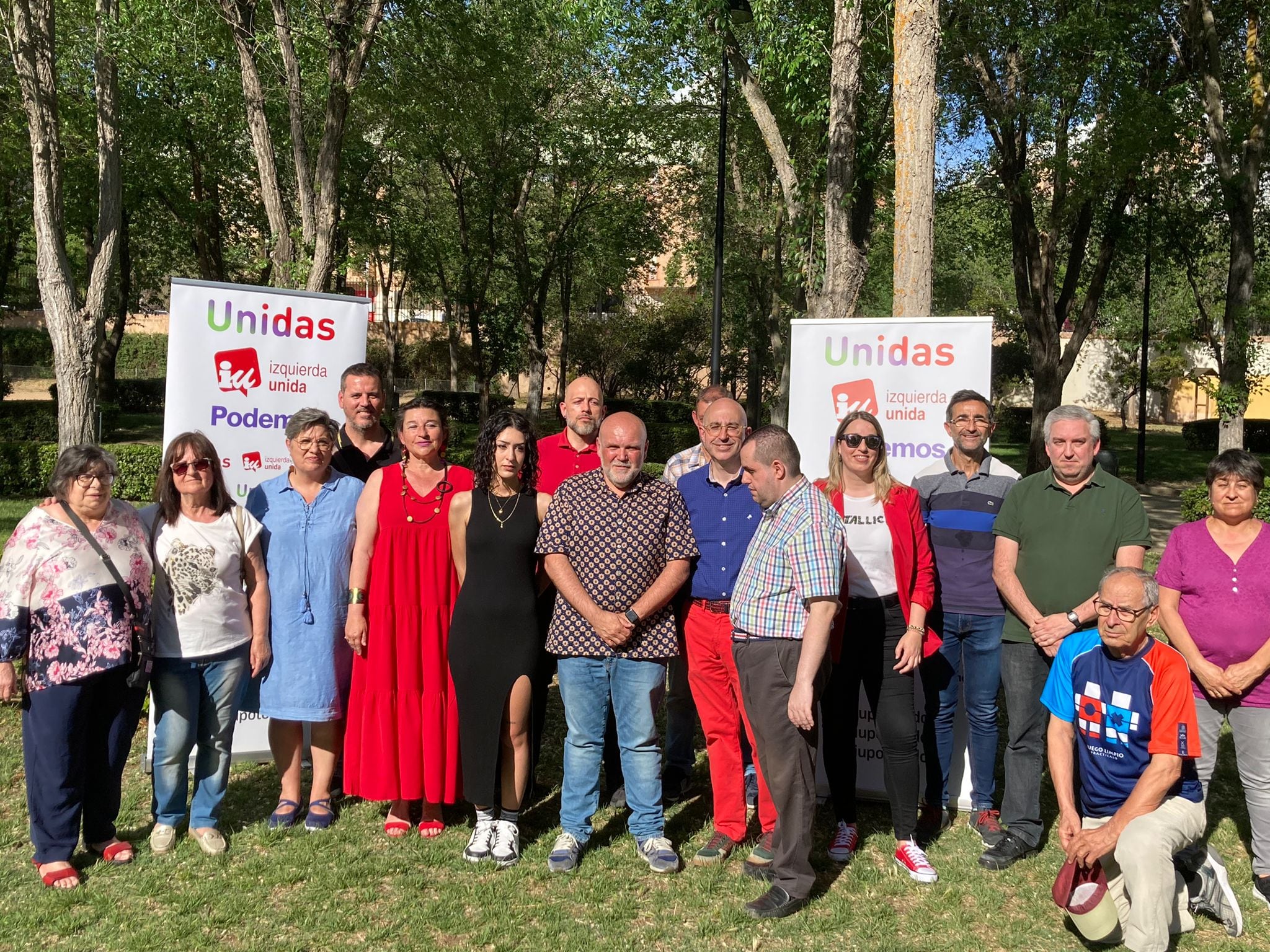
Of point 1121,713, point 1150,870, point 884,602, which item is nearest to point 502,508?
point 884,602

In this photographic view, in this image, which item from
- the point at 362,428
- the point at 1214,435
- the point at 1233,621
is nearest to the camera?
the point at 1233,621

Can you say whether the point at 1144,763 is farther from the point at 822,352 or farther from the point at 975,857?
the point at 822,352

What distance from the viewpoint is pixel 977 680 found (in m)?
4.89

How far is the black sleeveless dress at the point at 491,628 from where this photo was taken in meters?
4.53

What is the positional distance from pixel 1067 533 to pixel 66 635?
426cm

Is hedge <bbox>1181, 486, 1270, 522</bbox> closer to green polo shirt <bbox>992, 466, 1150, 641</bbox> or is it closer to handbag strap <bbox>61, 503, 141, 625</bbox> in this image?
green polo shirt <bbox>992, 466, 1150, 641</bbox>

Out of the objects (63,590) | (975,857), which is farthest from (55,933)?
(975,857)

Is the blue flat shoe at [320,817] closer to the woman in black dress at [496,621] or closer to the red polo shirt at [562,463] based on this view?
the woman in black dress at [496,621]

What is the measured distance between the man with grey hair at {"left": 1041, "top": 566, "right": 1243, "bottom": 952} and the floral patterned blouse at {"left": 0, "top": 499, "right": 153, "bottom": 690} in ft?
12.8

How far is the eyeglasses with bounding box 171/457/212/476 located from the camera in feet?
14.7

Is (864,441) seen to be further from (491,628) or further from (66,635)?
(66,635)

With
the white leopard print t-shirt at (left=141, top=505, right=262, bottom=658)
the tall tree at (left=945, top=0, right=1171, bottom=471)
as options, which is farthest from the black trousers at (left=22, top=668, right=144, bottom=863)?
the tall tree at (left=945, top=0, right=1171, bottom=471)

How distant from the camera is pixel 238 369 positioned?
18.3ft

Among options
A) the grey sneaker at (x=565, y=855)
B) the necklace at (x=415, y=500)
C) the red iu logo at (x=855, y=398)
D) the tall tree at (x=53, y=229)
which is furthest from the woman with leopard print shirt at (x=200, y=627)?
the tall tree at (x=53, y=229)
